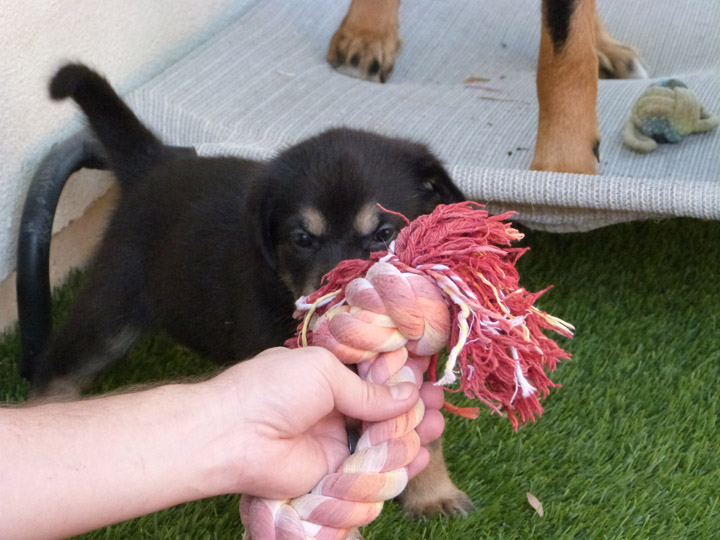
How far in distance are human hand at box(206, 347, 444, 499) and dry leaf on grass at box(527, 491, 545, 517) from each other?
33.3 inches

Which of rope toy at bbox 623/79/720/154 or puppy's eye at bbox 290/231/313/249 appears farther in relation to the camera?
rope toy at bbox 623/79/720/154

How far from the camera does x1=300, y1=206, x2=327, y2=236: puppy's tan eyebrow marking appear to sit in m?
1.84

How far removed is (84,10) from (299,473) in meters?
2.29

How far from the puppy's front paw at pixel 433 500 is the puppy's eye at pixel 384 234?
0.56 metres

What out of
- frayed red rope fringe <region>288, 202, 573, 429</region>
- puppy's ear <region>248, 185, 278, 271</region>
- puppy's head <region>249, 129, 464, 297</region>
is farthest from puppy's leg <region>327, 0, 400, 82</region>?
frayed red rope fringe <region>288, 202, 573, 429</region>

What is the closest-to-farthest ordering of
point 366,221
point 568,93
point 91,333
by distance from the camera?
point 366,221
point 91,333
point 568,93

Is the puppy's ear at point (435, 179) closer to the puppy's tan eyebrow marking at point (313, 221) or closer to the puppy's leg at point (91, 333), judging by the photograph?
the puppy's tan eyebrow marking at point (313, 221)

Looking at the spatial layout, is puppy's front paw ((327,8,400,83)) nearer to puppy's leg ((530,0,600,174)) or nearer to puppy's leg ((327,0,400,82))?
puppy's leg ((327,0,400,82))

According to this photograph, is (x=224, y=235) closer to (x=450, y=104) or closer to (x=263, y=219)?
(x=263, y=219)

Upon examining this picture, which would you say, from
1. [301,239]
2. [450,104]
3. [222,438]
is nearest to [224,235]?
[301,239]

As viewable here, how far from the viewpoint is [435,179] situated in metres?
1.95

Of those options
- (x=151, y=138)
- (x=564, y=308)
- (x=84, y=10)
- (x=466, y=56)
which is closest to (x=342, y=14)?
(x=466, y=56)

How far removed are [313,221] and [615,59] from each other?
2.15 metres

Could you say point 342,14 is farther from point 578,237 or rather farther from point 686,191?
point 686,191
